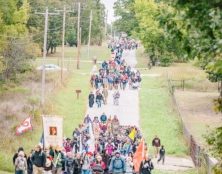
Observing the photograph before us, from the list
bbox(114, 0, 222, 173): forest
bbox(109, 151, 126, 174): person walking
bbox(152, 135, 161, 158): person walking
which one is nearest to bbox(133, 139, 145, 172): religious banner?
bbox(109, 151, 126, 174): person walking

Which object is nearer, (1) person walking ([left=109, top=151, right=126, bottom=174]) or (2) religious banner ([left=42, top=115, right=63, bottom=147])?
(1) person walking ([left=109, top=151, right=126, bottom=174])

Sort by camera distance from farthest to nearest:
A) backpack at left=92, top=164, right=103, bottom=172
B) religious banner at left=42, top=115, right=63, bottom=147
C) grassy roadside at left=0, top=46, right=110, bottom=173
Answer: grassy roadside at left=0, top=46, right=110, bottom=173 < religious banner at left=42, top=115, right=63, bottom=147 < backpack at left=92, top=164, right=103, bottom=172

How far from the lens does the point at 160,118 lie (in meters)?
42.3

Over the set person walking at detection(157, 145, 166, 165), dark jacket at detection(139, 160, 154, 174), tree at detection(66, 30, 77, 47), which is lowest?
person walking at detection(157, 145, 166, 165)

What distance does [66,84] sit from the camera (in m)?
57.0

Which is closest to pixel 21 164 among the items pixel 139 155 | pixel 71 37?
pixel 139 155

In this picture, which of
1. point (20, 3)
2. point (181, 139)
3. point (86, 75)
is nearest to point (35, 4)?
point (20, 3)

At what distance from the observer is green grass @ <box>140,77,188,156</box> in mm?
34969

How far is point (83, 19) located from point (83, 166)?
9724cm

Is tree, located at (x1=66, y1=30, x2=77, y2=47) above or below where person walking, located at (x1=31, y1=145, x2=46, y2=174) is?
above

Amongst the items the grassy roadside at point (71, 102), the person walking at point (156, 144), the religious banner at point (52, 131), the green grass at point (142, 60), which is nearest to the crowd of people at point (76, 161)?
the religious banner at point (52, 131)

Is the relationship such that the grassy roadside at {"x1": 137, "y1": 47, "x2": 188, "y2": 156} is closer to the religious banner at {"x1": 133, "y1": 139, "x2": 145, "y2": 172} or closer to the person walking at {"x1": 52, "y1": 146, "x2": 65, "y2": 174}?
the religious banner at {"x1": 133, "y1": 139, "x2": 145, "y2": 172}

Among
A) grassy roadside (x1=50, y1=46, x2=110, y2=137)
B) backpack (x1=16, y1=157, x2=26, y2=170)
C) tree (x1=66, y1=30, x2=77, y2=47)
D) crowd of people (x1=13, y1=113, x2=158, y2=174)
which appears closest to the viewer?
crowd of people (x1=13, y1=113, x2=158, y2=174)

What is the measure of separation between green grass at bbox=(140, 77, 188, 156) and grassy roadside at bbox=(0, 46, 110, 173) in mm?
4289
